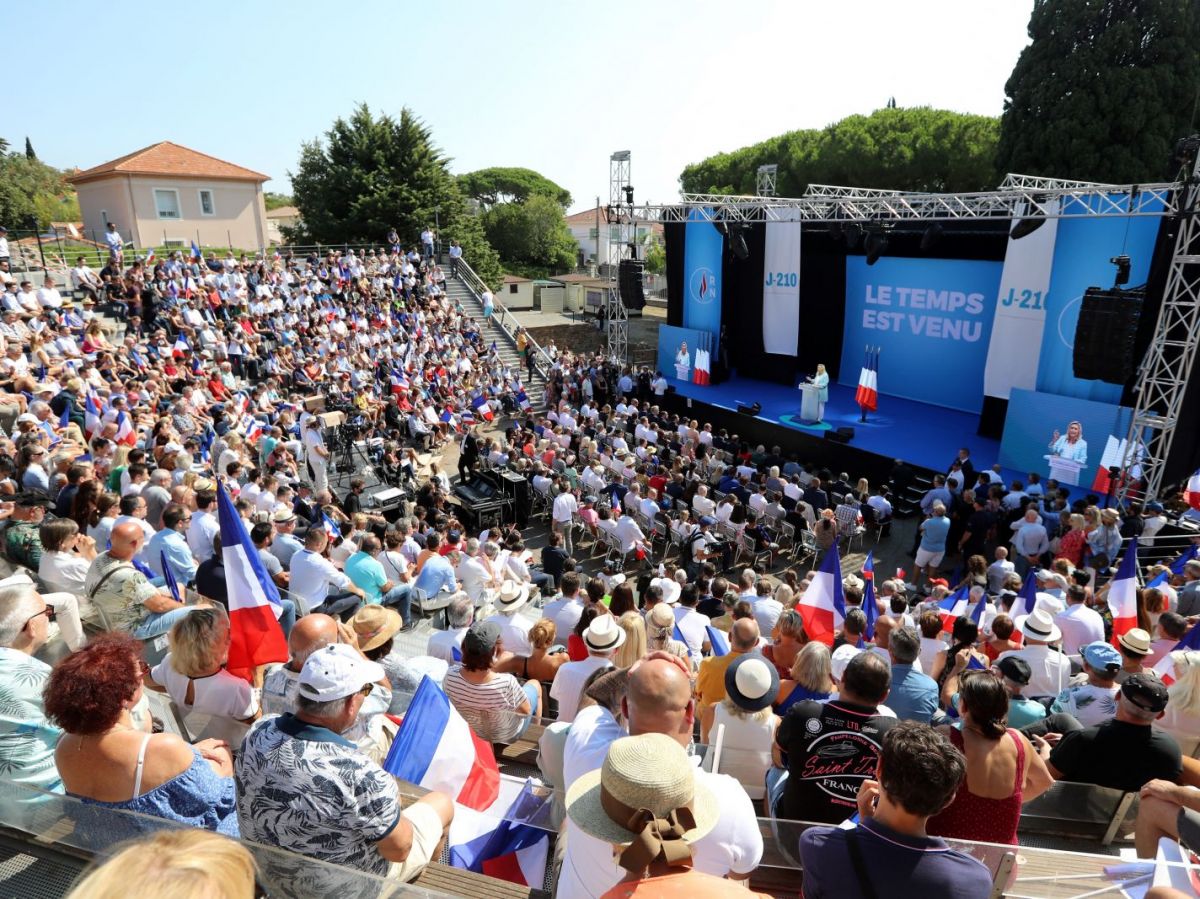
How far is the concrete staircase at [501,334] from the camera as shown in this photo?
20.8 m

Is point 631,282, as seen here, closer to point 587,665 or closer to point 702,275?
point 702,275

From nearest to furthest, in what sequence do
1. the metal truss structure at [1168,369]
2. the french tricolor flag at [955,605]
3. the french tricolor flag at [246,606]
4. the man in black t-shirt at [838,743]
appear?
the man in black t-shirt at [838,743] → the french tricolor flag at [246,606] → the french tricolor flag at [955,605] → the metal truss structure at [1168,369]

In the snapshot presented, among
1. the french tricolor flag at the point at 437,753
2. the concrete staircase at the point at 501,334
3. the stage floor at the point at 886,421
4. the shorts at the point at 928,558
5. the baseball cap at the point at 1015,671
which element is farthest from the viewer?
the concrete staircase at the point at 501,334

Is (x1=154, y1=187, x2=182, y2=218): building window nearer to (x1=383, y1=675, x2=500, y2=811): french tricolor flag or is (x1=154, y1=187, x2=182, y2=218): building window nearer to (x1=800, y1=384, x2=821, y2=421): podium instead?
(x1=800, y1=384, x2=821, y2=421): podium

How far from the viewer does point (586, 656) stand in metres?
4.44

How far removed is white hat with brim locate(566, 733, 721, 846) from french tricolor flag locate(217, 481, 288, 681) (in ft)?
9.44

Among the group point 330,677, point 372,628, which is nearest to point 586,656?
point 372,628

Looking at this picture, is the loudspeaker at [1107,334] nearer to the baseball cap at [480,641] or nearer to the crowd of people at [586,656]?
the crowd of people at [586,656]

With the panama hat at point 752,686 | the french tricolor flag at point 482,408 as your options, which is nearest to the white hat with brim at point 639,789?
the panama hat at point 752,686

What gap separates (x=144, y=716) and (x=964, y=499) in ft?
35.4

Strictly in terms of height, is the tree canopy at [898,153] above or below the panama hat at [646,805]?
above

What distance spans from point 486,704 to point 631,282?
749 inches

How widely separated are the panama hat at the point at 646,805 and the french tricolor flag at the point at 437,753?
1.18m

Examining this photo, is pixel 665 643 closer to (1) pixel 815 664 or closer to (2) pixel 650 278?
(1) pixel 815 664
